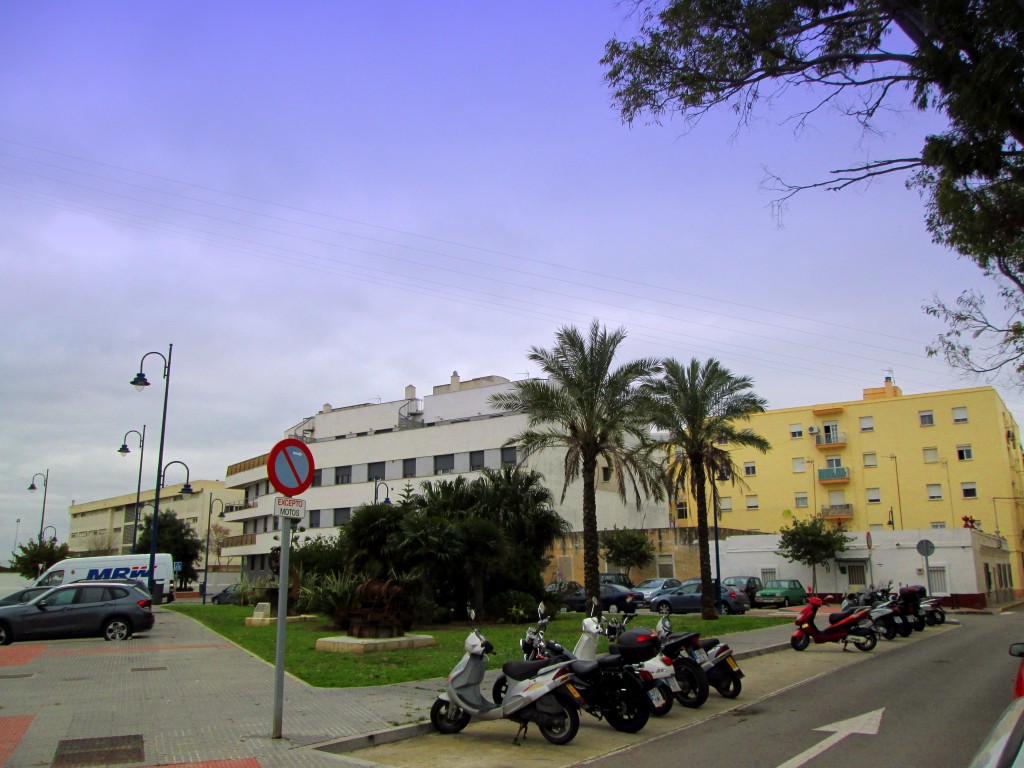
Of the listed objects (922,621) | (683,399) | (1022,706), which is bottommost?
(922,621)

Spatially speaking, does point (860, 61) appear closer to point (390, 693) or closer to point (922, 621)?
point (390, 693)

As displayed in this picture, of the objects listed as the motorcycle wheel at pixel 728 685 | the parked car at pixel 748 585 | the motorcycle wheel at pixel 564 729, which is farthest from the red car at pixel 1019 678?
the parked car at pixel 748 585

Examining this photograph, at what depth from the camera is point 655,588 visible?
127 ft

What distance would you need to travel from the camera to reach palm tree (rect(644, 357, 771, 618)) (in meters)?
28.4

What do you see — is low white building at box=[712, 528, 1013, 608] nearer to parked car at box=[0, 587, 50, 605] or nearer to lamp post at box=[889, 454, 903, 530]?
lamp post at box=[889, 454, 903, 530]

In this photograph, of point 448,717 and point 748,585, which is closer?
point 448,717

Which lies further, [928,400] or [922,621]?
[928,400]

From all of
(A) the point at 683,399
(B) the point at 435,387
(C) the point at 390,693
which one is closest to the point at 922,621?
(A) the point at 683,399

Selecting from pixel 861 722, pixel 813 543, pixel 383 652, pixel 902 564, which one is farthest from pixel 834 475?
pixel 861 722

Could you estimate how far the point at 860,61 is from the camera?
35.6 feet

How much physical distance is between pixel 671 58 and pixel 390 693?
9841 mm

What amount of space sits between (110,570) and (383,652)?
82.4ft

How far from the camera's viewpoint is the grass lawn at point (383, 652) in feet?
43.5

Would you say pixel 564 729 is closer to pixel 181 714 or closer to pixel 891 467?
pixel 181 714
